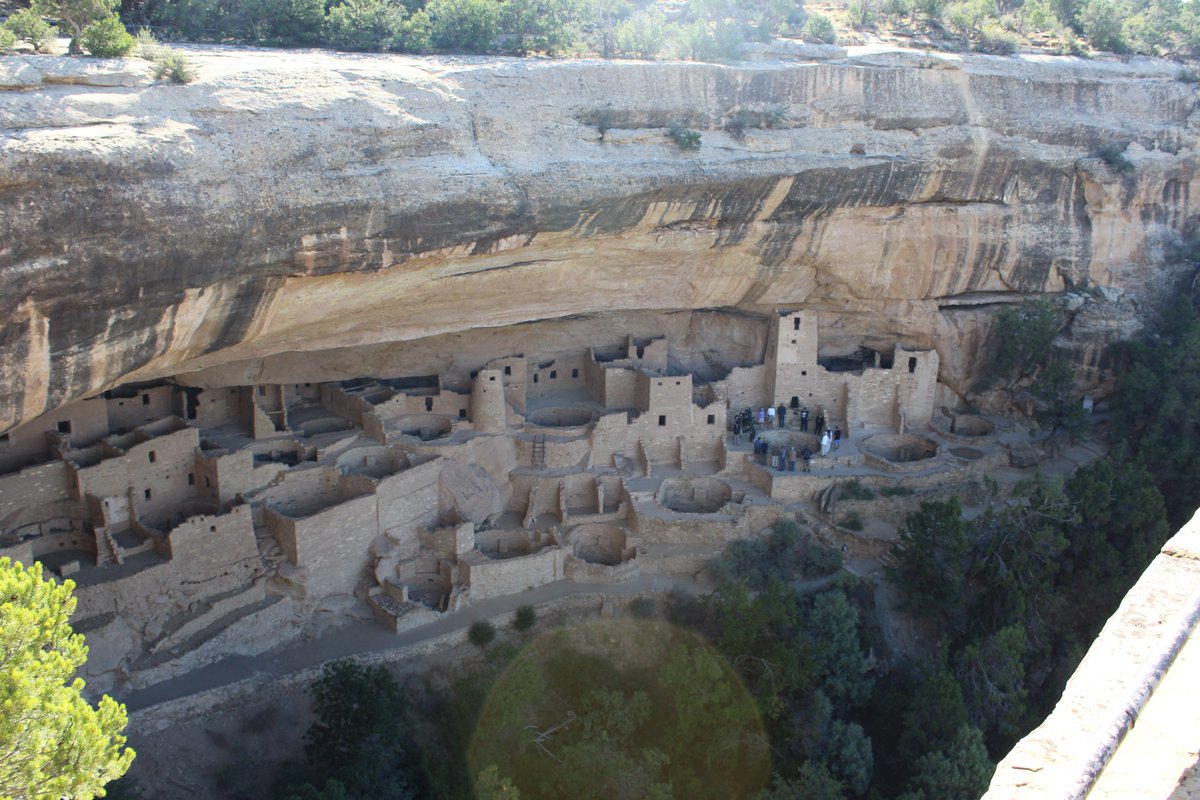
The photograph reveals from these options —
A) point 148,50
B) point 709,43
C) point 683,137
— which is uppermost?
point 709,43

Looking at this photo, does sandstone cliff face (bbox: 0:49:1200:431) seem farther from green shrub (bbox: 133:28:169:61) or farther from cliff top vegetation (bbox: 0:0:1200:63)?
cliff top vegetation (bbox: 0:0:1200:63)

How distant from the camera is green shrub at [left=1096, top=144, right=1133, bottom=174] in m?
17.6

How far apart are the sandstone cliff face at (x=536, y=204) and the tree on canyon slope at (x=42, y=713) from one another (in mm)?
3465

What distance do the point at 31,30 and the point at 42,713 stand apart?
8.13 meters

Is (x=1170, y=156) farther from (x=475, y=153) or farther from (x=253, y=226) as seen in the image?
(x=253, y=226)

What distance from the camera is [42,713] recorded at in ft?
22.4

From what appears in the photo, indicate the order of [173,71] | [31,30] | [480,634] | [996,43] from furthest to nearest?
[996,43] < [480,634] < [31,30] < [173,71]

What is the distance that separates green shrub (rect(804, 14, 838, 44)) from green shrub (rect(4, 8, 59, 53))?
36.8 ft

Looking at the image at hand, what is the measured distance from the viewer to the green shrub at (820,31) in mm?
17500

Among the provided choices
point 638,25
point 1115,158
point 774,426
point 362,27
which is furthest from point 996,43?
point 362,27

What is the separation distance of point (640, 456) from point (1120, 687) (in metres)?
13.5

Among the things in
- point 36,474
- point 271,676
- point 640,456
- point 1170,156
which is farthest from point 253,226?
point 1170,156

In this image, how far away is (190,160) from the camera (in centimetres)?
1057

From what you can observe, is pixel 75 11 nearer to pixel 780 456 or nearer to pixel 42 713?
pixel 42 713
